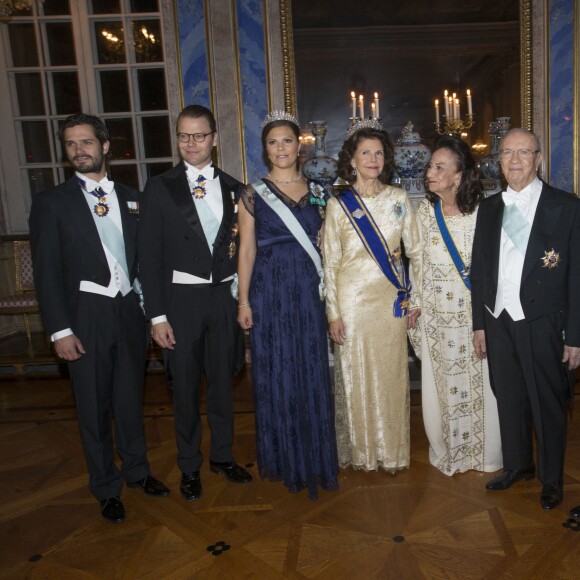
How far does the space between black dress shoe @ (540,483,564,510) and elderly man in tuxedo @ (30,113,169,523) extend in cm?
170

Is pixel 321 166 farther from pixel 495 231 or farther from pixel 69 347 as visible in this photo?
pixel 69 347

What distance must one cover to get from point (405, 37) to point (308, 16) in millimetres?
856

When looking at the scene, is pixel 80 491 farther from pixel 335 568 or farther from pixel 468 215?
pixel 468 215

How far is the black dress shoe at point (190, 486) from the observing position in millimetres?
2451

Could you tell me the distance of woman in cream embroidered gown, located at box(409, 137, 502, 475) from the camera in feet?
7.91

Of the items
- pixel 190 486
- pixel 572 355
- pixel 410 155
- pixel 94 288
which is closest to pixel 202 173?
pixel 94 288

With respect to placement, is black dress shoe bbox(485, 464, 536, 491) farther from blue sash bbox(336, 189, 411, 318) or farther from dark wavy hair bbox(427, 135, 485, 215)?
dark wavy hair bbox(427, 135, 485, 215)

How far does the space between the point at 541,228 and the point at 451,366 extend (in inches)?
28.6

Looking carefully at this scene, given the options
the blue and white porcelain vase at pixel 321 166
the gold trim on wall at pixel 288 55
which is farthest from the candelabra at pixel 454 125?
the gold trim on wall at pixel 288 55

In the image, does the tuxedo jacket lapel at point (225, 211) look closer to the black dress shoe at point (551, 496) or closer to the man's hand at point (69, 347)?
the man's hand at point (69, 347)

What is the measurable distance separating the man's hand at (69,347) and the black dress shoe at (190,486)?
734 mm

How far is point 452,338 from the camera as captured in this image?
249 centimetres

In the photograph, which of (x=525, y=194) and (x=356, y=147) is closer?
(x=525, y=194)

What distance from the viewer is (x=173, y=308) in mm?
2350
